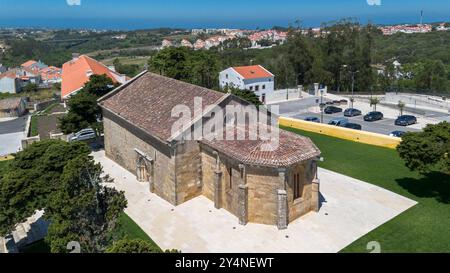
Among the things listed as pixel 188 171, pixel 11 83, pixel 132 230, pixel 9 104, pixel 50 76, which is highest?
pixel 50 76

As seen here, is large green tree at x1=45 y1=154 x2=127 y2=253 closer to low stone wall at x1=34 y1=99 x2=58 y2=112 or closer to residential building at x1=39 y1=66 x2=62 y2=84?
low stone wall at x1=34 y1=99 x2=58 y2=112

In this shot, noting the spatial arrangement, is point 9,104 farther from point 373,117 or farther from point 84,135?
point 373,117

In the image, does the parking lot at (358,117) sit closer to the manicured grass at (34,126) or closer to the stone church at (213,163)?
the stone church at (213,163)

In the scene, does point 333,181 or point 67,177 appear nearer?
point 67,177

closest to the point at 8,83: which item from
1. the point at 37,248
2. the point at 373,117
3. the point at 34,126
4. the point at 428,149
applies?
the point at 34,126

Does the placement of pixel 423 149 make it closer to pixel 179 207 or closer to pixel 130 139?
pixel 179 207
